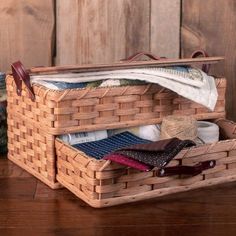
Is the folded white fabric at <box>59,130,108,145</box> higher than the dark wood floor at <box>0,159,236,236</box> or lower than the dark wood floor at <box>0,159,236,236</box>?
higher

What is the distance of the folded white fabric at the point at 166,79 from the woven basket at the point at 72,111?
14 mm

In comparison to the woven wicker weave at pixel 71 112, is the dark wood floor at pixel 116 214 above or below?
below

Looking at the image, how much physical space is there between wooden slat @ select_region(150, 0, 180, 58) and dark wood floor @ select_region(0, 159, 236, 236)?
0.44 metres

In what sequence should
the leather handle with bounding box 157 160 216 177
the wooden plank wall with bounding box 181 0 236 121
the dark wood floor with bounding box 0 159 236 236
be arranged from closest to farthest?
the dark wood floor with bounding box 0 159 236 236
the leather handle with bounding box 157 160 216 177
the wooden plank wall with bounding box 181 0 236 121

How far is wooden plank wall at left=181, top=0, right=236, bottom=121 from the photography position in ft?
4.21

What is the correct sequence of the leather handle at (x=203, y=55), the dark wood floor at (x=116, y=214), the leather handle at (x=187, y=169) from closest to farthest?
the dark wood floor at (x=116, y=214) < the leather handle at (x=187, y=169) < the leather handle at (x=203, y=55)

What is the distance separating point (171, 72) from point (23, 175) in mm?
325

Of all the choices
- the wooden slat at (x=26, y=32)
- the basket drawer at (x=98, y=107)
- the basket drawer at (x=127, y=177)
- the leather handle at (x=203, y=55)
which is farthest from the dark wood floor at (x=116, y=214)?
the wooden slat at (x=26, y=32)

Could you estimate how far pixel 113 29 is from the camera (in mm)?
1282

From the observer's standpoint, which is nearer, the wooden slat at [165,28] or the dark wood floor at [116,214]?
the dark wood floor at [116,214]

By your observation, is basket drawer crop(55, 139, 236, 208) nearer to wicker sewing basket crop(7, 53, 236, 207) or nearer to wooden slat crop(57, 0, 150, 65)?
wicker sewing basket crop(7, 53, 236, 207)

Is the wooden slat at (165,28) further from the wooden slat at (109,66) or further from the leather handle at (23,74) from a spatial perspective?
the leather handle at (23,74)

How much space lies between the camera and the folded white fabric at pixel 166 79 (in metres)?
1.00

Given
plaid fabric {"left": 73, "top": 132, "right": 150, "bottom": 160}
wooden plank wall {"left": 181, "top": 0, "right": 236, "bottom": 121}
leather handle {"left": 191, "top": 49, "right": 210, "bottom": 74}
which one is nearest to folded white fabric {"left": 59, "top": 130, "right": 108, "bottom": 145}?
plaid fabric {"left": 73, "top": 132, "right": 150, "bottom": 160}
